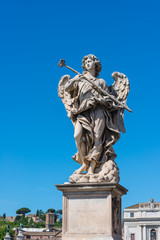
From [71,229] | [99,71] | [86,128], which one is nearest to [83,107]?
[86,128]

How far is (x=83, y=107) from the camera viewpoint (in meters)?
12.0

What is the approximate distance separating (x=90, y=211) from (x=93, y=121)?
2331 millimetres

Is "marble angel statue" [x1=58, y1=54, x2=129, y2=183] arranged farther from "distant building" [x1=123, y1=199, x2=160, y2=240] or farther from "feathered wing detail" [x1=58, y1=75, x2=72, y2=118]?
"distant building" [x1=123, y1=199, x2=160, y2=240]

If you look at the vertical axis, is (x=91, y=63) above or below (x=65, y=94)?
above

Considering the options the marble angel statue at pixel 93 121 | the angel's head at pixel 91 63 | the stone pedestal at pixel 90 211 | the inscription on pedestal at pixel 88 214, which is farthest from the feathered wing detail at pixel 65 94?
the inscription on pedestal at pixel 88 214

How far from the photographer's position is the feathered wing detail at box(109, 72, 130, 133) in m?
12.4

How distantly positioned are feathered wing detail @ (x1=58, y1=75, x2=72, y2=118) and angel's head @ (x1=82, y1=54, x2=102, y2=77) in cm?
59

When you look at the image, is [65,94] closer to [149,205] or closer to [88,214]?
[88,214]

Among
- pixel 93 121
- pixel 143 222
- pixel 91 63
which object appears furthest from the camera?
pixel 143 222

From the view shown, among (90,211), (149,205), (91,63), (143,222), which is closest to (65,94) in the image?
(91,63)

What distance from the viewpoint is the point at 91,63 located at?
41.1 feet

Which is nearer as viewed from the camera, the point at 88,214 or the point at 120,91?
the point at 88,214

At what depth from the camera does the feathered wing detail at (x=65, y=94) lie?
491 inches

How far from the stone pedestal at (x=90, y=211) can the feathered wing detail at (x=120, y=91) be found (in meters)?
1.84
